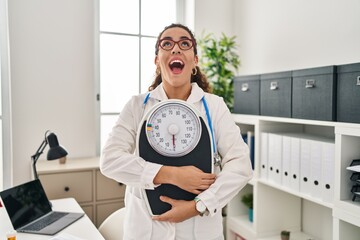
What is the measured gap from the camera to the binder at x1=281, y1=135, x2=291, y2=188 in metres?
2.07

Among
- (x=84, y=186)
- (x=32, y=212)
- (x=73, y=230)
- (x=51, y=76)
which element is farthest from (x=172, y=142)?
(x=51, y=76)

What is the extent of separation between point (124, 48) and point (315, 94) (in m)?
1.71

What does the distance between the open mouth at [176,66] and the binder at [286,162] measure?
112 centimetres

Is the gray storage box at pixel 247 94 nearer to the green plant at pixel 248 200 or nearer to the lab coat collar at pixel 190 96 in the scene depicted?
the green plant at pixel 248 200

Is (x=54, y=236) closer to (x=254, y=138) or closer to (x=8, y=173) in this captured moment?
(x=8, y=173)

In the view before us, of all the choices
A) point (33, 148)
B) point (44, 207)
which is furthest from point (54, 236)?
point (33, 148)

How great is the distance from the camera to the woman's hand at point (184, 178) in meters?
1.09

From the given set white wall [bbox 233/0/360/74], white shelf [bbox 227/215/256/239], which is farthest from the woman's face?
white shelf [bbox 227/215/256/239]

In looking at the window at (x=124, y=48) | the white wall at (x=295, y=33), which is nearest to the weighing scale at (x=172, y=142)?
the white wall at (x=295, y=33)

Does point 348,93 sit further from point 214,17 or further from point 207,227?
point 214,17

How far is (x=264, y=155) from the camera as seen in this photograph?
7.47 ft

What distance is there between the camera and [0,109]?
2.55 metres

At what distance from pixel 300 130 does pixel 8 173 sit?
216 cm

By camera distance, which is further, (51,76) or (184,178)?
(51,76)
